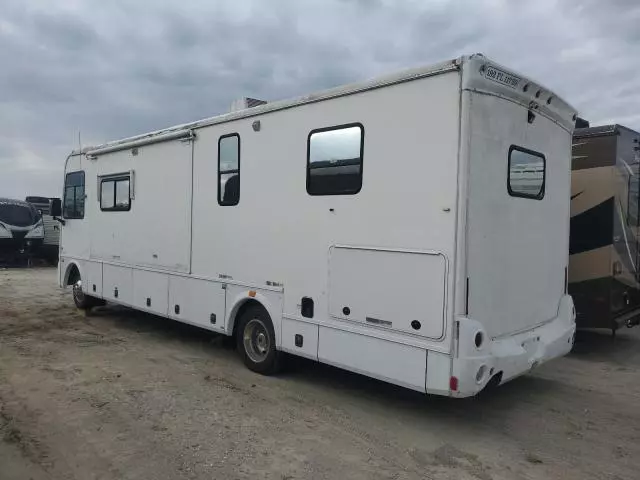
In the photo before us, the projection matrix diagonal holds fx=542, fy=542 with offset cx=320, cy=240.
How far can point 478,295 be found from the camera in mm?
4289

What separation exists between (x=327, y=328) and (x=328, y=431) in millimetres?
949

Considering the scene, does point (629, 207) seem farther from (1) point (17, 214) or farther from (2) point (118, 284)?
(1) point (17, 214)

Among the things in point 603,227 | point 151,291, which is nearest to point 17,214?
point 151,291

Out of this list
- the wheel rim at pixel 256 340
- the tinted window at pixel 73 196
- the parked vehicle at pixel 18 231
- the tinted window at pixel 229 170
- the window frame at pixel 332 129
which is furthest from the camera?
the parked vehicle at pixel 18 231

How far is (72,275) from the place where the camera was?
10094 millimetres

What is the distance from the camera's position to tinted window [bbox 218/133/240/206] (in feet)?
20.5

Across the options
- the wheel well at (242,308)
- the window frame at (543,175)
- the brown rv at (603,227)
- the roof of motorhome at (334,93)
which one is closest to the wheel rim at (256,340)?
the wheel well at (242,308)

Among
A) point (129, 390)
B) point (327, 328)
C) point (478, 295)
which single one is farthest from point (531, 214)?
point (129, 390)

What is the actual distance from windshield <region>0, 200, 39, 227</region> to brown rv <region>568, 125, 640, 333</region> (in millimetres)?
18490

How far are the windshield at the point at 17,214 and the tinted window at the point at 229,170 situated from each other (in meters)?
15.9

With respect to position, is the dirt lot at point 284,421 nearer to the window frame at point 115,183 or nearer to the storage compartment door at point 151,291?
the storage compartment door at point 151,291

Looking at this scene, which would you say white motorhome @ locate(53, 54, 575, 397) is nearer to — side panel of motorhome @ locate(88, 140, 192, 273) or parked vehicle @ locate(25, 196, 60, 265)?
side panel of motorhome @ locate(88, 140, 192, 273)

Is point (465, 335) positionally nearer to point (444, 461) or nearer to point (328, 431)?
point (444, 461)

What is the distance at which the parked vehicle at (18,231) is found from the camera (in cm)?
1902
